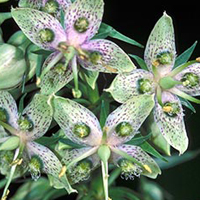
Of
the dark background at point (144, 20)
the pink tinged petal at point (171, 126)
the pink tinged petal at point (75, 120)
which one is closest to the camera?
the pink tinged petal at point (75, 120)

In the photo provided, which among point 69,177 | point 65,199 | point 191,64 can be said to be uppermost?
point 191,64

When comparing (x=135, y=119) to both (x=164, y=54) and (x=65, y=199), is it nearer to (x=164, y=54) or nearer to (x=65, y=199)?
(x=164, y=54)

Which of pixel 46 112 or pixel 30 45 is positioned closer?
pixel 46 112

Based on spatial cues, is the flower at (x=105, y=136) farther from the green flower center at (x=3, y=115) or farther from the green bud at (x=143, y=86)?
the green flower center at (x=3, y=115)

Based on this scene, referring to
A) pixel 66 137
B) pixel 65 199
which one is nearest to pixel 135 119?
pixel 66 137

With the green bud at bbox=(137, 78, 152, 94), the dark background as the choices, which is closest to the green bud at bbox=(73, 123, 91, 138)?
the green bud at bbox=(137, 78, 152, 94)

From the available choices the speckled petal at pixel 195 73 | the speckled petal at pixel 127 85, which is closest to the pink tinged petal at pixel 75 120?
the speckled petal at pixel 127 85

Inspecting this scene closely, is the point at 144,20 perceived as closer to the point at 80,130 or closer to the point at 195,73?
the point at 195,73
